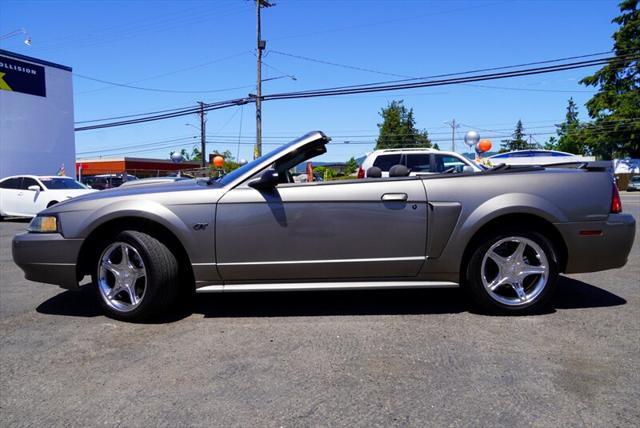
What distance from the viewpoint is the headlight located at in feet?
13.0

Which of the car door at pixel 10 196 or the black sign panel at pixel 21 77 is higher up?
the black sign panel at pixel 21 77

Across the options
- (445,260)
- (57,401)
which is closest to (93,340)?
(57,401)

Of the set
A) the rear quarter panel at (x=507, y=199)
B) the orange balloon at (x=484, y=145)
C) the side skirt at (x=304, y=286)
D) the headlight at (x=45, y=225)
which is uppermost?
the orange balloon at (x=484, y=145)

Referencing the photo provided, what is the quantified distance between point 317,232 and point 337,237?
168mm

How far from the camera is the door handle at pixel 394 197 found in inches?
151

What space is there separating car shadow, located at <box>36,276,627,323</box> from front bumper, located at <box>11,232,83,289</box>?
42cm

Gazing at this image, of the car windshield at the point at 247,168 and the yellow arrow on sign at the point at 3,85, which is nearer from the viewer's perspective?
the car windshield at the point at 247,168

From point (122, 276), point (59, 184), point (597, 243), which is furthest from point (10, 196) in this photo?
point (597, 243)

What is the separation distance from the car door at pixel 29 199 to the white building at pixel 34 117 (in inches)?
328

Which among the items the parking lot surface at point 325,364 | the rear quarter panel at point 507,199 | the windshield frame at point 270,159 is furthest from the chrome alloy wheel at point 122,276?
the rear quarter panel at point 507,199

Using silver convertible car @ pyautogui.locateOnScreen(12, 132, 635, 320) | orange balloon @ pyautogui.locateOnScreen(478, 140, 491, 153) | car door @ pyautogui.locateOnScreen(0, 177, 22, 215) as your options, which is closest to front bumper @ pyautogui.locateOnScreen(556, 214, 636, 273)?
silver convertible car @ pyautogui.locateOnScreen(12, 132, 635, 320)

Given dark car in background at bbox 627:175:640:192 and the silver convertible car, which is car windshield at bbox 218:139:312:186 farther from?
dark car in background at bbox 627:175:640:192

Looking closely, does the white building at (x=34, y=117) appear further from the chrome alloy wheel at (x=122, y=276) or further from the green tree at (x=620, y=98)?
the green tree at (x=620, y=98)

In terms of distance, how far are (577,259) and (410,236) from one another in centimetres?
144
